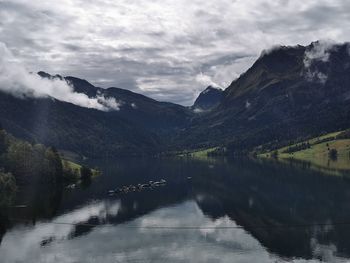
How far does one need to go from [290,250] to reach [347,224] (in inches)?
1677

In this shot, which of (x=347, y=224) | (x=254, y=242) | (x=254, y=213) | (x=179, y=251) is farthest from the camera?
(x=254, y=213)

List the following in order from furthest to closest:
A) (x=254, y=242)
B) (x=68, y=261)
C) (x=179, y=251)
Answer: (x=254, y=242), (x=179, y=251), (x=68, y=261)

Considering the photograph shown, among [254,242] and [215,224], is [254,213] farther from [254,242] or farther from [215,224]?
[254,242]

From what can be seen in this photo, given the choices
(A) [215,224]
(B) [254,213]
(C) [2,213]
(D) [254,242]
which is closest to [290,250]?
(D) [254,242]

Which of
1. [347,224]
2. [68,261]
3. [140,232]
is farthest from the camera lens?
[347,224]

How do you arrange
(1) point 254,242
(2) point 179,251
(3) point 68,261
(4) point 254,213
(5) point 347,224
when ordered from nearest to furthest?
(3) point 68,261
(2) point 179,251
(1) point 254,242
(5) point 347,224
(4) point 254,213

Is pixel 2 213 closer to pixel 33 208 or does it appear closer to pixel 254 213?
pixel 33 208

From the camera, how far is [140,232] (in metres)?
159

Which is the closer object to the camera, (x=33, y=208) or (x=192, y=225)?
(x=192, y=225)

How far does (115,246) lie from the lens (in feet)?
458

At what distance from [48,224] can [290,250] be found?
8567cm

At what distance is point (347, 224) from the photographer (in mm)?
169500

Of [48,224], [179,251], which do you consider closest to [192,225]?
[179,251]

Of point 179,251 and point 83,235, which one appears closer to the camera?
point 179,251
